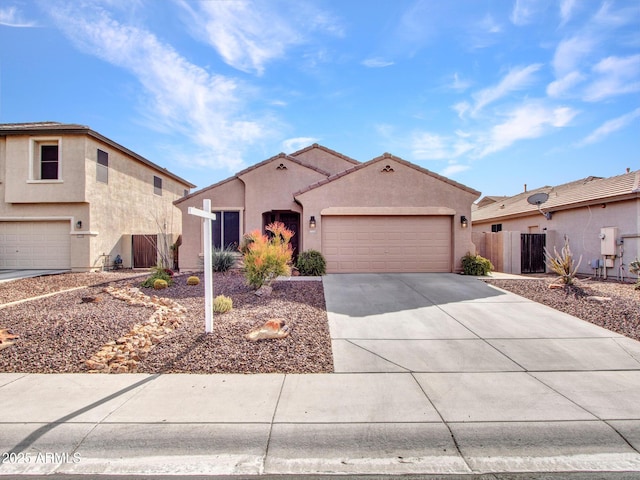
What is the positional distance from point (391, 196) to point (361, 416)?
10550 mm

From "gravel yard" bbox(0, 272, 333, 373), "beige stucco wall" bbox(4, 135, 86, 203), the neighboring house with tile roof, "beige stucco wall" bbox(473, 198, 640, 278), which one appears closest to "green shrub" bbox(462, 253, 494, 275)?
the neighboring house with tile roof

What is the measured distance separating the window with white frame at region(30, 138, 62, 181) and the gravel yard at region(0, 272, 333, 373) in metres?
8.17

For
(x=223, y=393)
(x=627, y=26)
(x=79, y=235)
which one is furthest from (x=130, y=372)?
(x=627, y=26)

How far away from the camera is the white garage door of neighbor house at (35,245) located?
593 inches

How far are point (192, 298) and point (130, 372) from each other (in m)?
4.23

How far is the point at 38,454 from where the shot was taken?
9.87 ft

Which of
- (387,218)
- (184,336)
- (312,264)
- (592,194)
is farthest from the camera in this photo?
(592,194)

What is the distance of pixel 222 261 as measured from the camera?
13.1 metres

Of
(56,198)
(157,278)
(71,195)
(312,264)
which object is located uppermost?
(71,195)

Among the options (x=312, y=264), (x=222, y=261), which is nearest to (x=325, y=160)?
(x=312, y=264)

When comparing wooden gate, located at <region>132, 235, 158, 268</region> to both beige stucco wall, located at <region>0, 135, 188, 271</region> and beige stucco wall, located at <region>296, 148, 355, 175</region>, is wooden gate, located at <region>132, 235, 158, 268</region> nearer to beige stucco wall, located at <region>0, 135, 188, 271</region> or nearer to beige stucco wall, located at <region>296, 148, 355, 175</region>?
beige stucco wall, located at <region>0, 135, 188, 271</region>

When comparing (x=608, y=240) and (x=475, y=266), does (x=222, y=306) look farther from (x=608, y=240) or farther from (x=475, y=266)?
(x=608, y=240)

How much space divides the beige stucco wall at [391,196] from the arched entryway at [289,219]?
7.11ft

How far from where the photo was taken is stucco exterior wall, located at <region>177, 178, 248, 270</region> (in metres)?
14.9
